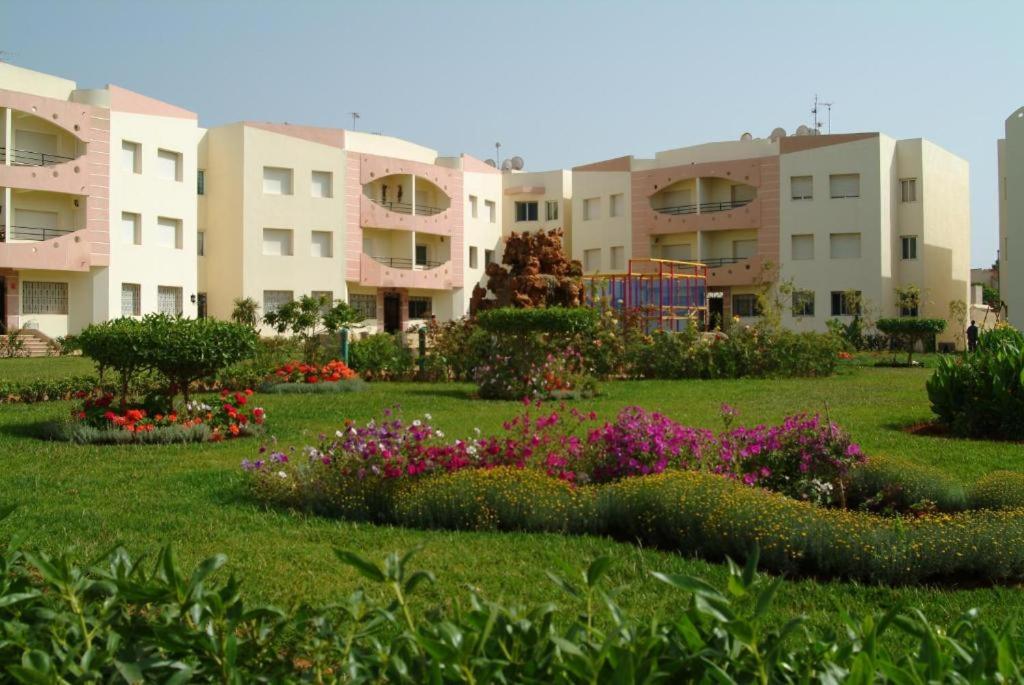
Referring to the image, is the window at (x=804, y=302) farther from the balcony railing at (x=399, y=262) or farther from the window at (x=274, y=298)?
the window at (x=274, y=298)

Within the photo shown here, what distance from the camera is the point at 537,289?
21.8 metres

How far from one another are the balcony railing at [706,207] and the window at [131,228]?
83.0 feet

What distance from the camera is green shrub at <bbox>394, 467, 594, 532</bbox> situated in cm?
714

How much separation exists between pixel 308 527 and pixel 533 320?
10872 millimetres

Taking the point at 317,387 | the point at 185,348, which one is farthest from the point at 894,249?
the point at 185,348

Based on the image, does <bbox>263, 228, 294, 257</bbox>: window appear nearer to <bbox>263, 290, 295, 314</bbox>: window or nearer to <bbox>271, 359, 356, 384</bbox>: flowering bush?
<bbox>263, 290, 295, 314</bbox>: window

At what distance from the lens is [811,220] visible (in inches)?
1870

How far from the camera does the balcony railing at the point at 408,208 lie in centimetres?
5006

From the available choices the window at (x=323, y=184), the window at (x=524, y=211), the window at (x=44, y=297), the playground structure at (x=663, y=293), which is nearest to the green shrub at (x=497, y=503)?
the playground structure at (x=663, y=293)

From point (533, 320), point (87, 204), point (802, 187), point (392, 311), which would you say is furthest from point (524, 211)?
point (533, 320)

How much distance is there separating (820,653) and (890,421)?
12.6 meters

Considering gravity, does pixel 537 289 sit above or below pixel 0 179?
below

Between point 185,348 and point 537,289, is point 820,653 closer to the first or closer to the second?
point 185,348

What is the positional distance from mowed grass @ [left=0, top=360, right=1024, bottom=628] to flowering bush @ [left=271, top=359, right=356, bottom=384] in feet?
14.9
